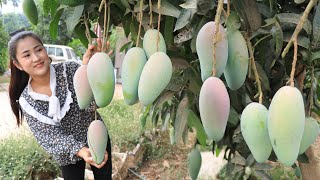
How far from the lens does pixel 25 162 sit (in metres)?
2.72

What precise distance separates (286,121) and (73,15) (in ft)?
1.41

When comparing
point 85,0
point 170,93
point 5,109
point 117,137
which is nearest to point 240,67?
point 85,0

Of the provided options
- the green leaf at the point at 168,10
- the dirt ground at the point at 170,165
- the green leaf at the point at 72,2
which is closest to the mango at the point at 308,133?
the green leaf at the point at 168,10

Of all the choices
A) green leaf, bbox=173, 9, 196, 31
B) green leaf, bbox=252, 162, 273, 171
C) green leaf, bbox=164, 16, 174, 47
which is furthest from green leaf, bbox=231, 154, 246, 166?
green leaf, bbox=173, 9, 196, 31

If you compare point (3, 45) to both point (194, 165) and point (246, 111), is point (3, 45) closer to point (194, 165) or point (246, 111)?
point (194, 165)

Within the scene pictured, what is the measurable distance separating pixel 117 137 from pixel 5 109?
9.90ft

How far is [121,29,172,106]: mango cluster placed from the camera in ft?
1.38

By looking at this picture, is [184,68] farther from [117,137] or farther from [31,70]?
[117,137]

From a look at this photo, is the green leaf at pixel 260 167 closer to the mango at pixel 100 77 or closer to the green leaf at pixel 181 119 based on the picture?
the green leaf at pixel 181 119

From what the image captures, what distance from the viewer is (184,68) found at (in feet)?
2.49

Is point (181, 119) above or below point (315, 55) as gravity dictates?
below

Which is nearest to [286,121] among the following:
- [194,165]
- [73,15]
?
[73,15]

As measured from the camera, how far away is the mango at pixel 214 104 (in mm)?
388

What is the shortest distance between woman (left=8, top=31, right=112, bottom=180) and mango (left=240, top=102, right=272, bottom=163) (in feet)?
3.54
